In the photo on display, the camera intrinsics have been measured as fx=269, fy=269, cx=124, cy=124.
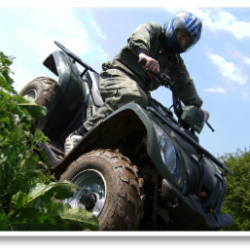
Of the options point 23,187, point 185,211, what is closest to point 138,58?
Answer: point 185,211

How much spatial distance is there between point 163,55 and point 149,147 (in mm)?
1667

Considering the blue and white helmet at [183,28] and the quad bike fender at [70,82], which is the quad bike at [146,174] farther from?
the quad bike fender at [70,82]

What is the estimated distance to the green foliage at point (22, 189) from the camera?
109 centimetres

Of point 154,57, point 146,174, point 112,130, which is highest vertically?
point 154,57

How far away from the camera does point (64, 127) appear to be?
3926 mm

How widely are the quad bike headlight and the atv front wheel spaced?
246 mm

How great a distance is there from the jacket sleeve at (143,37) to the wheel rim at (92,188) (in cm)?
121

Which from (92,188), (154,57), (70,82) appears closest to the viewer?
(92,188)

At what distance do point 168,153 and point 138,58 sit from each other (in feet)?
4.04

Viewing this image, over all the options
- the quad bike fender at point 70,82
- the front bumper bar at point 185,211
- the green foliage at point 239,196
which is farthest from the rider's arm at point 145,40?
the green foliage at point 239,196

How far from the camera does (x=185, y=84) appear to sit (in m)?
3.45

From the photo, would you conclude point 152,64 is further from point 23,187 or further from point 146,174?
point 23,187

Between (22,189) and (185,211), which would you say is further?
(185,211)
